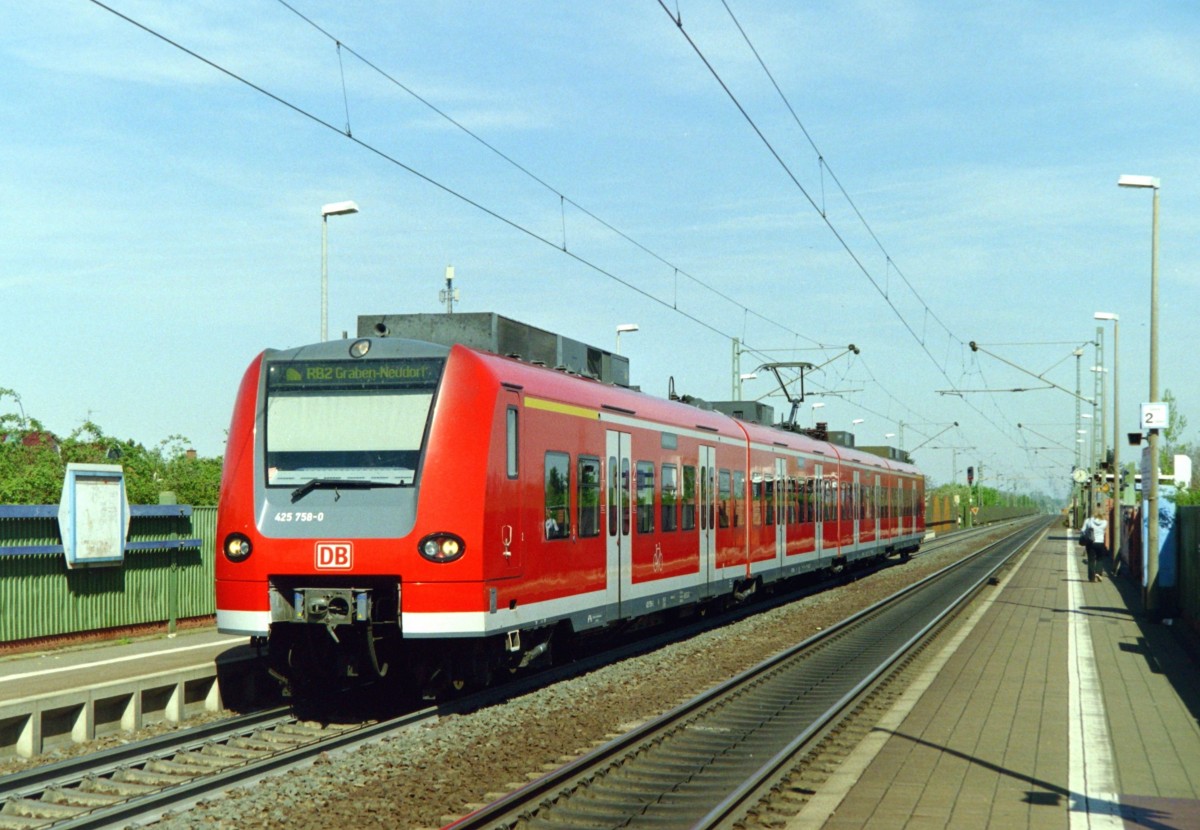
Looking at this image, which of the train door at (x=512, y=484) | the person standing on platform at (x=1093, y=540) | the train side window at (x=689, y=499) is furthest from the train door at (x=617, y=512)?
the person standing on platform at (x=1093, y=540)

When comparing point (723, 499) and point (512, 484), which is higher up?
point (512, 484)

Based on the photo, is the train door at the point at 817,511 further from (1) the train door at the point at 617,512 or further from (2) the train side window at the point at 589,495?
(2) the train side window at the point at 589,495

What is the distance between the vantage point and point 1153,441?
848 inches

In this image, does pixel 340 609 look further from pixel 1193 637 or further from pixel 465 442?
pixel 1193 637

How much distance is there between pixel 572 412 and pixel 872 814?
21.1 ft

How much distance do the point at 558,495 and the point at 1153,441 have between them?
12444mm

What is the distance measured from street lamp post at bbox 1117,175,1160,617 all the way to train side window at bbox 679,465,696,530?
297 inches

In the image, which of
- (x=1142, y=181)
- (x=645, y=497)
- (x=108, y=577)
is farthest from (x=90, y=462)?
(x=1142, y=181)

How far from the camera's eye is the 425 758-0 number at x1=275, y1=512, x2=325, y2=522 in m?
11.5

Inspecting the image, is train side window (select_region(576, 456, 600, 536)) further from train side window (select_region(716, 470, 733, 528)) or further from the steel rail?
train side window (select_region(716, 470, 733, 528))

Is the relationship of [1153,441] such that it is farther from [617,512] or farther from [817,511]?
[617,512]

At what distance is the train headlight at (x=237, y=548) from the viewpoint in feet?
38.1

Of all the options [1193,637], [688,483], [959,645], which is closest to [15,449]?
[688,483]

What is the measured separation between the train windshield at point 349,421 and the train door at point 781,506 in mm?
13384
